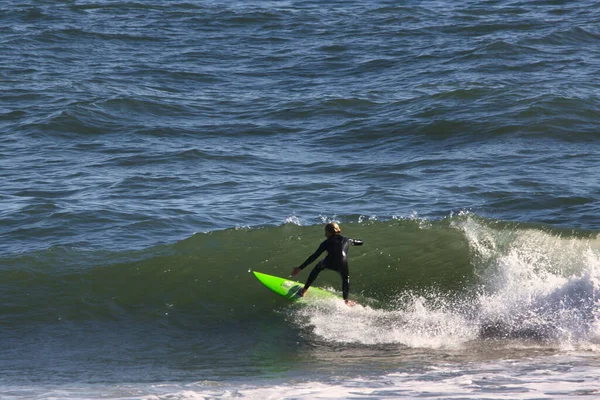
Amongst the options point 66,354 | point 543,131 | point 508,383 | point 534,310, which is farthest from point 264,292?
point 543,131

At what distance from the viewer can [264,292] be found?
13383 millimetres

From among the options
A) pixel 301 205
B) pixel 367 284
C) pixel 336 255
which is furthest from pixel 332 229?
pixel 301 205

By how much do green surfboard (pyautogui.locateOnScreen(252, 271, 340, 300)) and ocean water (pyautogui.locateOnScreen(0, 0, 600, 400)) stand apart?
0.93 feet

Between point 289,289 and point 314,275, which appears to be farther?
point 289,289

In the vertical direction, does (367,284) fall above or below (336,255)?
below

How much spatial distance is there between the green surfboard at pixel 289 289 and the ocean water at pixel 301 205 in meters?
0.28

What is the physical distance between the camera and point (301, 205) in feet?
54.7

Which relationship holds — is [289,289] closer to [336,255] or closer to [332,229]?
[336,255]

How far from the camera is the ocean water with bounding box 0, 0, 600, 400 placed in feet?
35.3

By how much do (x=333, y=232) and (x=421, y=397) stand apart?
391 cm

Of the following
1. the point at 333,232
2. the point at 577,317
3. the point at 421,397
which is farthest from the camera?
the point at 333,232

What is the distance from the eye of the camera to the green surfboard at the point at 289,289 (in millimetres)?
12727

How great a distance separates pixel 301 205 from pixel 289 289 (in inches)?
162

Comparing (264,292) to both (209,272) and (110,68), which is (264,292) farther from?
(110,68)
